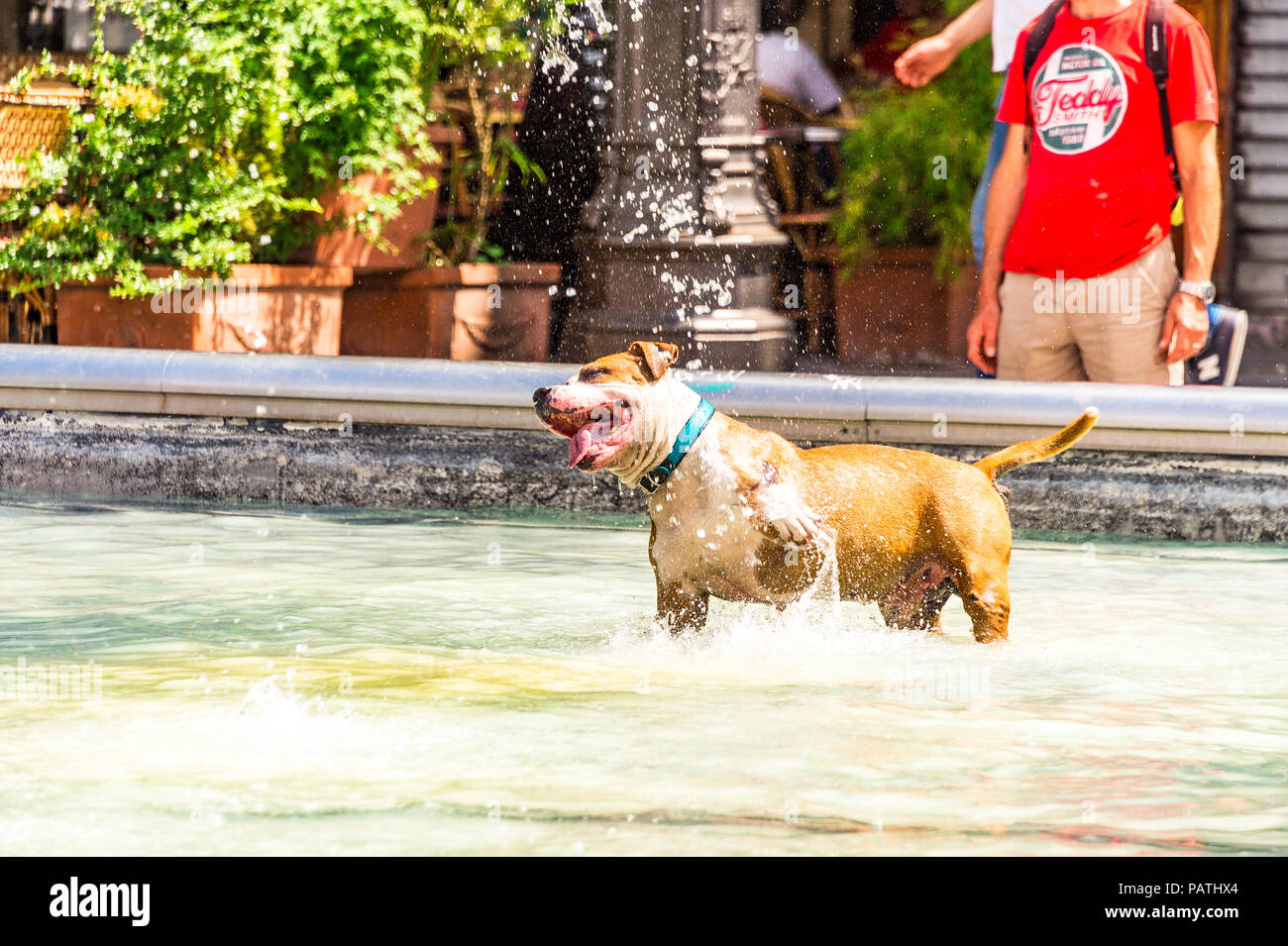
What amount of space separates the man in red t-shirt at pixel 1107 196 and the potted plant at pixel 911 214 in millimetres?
3860

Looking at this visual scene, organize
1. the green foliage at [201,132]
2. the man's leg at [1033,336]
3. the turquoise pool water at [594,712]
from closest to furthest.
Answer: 1. the turquoise pool water at [594,712]
2. the man's leg at [1033,336]
3. the green foliage at [201,132]

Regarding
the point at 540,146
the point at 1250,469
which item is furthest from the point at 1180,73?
the point at 540,146

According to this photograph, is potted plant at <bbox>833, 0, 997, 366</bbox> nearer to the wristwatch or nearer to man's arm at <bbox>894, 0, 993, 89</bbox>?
man's arm at <bbox>894, 0, 993, 89</bbox>

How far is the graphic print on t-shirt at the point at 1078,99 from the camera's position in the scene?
18.9 feet

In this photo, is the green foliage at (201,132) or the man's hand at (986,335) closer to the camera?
the man's hand at (986,335)

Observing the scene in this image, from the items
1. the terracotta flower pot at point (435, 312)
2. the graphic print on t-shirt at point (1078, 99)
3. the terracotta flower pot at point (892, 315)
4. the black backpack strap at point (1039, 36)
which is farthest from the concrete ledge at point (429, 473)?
the terracotta flower pot at point (892, 315)

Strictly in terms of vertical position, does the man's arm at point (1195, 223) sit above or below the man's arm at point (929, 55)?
below

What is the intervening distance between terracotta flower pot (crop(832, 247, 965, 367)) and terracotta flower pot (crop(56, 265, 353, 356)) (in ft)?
10.7

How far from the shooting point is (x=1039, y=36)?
5.88 meters

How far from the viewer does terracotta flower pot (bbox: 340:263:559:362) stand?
9.35 metres

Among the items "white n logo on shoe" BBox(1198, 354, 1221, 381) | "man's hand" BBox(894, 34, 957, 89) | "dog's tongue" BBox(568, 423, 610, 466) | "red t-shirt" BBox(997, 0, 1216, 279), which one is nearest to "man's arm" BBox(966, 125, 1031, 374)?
"red t-shirt" BBox(997, 0, 1216, 279)

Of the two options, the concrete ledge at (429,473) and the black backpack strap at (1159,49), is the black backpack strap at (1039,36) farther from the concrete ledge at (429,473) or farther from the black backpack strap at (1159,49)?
the concrete ledge at (429,473)

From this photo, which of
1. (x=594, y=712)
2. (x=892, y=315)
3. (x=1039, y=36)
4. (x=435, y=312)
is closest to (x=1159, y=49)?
(x=1039, y=36)

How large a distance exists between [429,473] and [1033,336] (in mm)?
2132
